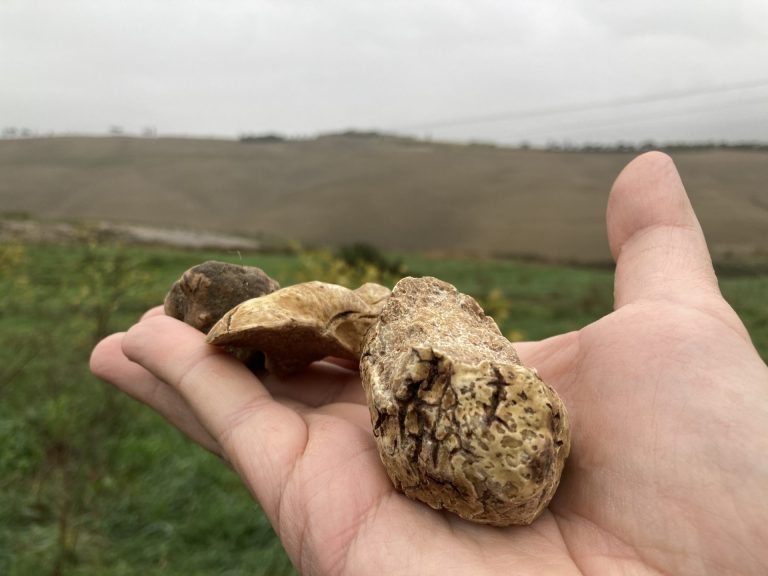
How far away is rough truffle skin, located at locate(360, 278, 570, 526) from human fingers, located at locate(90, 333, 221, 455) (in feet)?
3.83

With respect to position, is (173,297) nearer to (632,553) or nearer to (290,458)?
(290,458)

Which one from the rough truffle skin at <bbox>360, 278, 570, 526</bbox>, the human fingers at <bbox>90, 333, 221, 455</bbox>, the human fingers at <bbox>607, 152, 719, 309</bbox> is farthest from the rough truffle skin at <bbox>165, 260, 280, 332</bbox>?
the human fingers at <bbox>607, 152, 719, 309</bbox>

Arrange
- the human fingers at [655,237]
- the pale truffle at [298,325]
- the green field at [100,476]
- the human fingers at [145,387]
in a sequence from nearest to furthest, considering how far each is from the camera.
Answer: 1. the pale truffle at [298,325]
2. the human fingers at [655,237]
3. the human fingers at [145,387]
4. the green field at [100,476]

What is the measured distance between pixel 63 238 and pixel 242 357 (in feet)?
36.9

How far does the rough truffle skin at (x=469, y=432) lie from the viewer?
68.9 inches

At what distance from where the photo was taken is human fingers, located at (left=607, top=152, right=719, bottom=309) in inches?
96.3

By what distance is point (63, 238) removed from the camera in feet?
41.0

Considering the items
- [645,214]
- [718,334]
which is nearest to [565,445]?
[718,334]

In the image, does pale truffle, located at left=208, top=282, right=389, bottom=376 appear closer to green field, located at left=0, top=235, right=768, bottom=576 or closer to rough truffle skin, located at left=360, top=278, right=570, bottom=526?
rough truffle skin, located at left=360, top=278, right=570, bottom=526

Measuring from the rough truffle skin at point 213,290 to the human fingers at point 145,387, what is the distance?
33 centimetres

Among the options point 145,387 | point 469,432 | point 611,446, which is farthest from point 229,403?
point 611,446

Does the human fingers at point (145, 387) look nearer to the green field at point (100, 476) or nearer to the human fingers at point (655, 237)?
the green field at point (100, 476)

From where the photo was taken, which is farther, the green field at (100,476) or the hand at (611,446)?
the green field at (100,476)

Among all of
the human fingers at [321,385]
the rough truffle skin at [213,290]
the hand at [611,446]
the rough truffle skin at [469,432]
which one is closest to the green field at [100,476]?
the rough truffle skin at [213,290]
